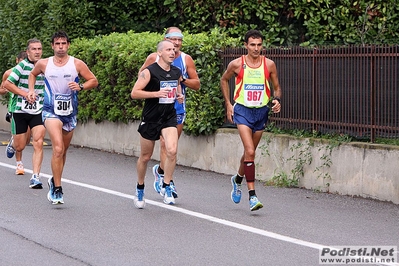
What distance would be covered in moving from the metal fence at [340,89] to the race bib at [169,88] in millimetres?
2754

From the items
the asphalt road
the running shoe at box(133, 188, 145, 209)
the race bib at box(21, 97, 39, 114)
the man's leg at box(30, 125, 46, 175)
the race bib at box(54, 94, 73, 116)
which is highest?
the race bib at box(54, 94, 73, 116)

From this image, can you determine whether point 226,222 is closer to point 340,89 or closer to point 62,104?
point 62,104

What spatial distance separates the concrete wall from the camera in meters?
11.3

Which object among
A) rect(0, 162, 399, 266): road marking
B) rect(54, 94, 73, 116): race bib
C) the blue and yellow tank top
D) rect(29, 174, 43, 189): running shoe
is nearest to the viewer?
rect(0, 162, 399, 266): road marking

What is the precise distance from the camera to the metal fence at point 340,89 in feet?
38.1

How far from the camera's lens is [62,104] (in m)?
11.0

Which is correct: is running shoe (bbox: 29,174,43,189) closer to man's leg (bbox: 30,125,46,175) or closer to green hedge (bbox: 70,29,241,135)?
man's leg (bbox: 30,125,46,175)

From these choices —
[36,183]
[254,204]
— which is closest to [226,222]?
[254,204]

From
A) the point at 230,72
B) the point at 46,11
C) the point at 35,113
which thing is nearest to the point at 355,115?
the point at 230,72

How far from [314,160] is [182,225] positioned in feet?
11.1

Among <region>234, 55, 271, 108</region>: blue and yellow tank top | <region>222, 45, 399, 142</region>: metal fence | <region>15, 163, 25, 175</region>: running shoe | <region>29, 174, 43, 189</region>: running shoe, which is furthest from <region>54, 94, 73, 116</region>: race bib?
<region>222, 45, 399, 142</region>: metal fence

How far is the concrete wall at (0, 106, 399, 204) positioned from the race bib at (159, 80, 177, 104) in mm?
2609

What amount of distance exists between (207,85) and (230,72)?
12.3 feet

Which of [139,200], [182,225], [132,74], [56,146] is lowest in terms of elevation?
[182,225]
